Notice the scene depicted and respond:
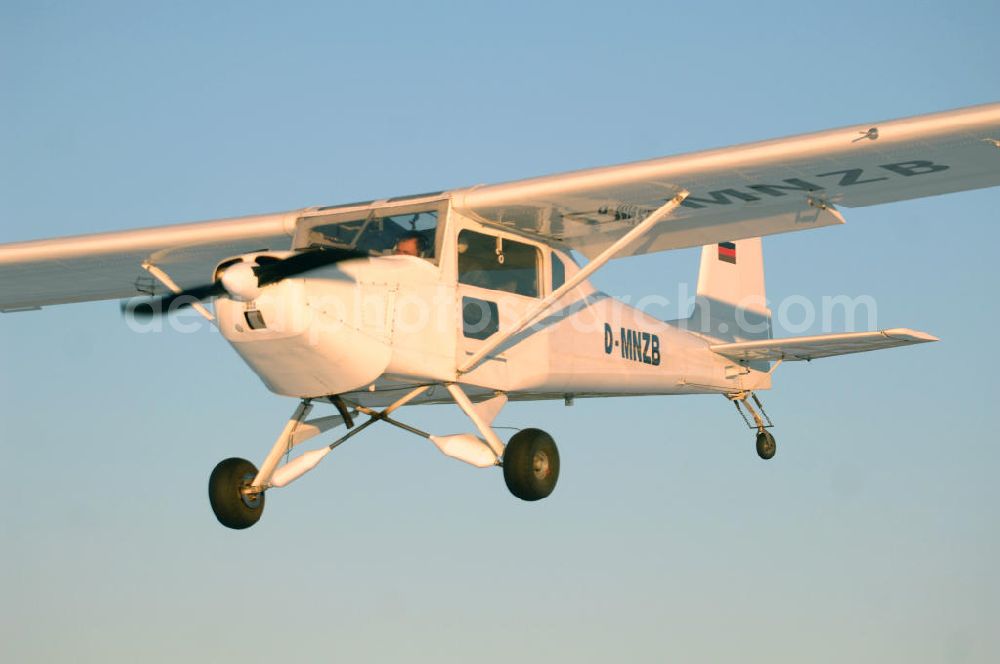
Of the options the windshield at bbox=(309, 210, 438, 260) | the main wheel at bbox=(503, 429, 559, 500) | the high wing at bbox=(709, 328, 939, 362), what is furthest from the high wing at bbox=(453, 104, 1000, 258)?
the main wheel at bbox=(503, 429, 559, 500)

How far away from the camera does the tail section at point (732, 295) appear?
17.0 m

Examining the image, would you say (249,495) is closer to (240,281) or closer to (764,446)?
(240,281)

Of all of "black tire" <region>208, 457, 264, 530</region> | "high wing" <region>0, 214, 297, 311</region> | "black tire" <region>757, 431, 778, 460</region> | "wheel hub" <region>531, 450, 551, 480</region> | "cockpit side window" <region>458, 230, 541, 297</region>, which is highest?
"high wing" <region>0, 214, 297, 311</region>

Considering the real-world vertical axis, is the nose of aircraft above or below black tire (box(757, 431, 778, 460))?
above

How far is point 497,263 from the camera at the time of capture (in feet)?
41.4

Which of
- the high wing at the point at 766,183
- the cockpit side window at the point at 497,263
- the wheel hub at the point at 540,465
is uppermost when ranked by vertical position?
the high wing at the point at 766,183

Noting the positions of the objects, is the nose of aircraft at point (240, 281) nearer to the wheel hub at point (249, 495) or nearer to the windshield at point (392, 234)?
the windshield at point (392, 234)

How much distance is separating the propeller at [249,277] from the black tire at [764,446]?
6.91 metres

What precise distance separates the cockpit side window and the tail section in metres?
4.07

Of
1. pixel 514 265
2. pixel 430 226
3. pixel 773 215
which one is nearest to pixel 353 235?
pixel 430 226

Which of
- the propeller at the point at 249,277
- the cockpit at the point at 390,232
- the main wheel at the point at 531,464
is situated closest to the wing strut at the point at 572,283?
the main wheel at the point at 531,464

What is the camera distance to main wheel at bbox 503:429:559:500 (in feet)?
37.9

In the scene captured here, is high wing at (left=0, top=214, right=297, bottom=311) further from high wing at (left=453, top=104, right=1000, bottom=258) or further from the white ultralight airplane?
high wing at (left=453, top=104, right=1000, bottom=258)

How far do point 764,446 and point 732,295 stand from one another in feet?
7.17
